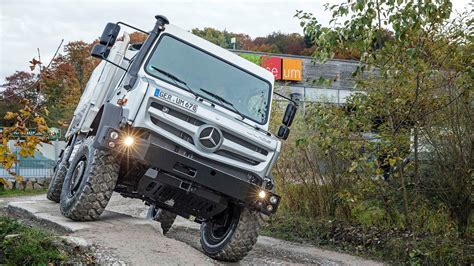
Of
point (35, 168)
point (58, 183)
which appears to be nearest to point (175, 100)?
point (58, 183)

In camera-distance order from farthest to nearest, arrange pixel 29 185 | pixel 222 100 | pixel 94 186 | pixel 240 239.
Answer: pixel 29 185 < pixel 240 239 < pixel 222 100 < pixel 94 186

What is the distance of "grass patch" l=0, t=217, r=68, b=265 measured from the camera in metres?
4.97

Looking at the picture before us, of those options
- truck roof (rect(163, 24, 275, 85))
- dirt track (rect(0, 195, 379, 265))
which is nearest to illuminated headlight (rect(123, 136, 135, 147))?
dirt track (rect(0, 195, 379, 265))

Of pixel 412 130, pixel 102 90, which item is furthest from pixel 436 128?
pixel 102 90

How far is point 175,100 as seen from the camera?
6387 millimetres

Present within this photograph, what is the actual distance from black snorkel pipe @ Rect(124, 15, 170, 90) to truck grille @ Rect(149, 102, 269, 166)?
1.93ft

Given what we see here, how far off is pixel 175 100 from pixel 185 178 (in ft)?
3.10

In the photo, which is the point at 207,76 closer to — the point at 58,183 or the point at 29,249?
the point at 29,249

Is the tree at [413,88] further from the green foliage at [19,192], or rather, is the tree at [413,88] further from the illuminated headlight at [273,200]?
the green foliage at [19,192]

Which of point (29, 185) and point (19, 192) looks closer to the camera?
point (19, 192)

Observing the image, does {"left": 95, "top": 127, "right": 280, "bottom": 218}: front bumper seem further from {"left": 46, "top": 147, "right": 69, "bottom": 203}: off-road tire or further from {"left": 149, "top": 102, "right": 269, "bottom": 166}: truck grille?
{"left": 46, "top": 147, "right": 69, "bottom": 203}: off-road tire

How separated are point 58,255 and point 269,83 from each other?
3.87 m

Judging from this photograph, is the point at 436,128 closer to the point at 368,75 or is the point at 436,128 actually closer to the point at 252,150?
the point at 368,75

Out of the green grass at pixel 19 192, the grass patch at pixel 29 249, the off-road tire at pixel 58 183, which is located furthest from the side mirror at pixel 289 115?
the green grass at pixel 19 192
